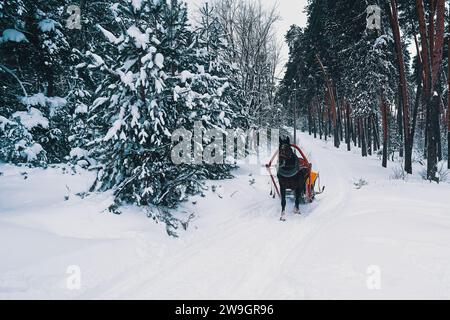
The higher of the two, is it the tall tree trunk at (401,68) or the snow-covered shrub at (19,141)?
the tall tree trunk at (401,68)

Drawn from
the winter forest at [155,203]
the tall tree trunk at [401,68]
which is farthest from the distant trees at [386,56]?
the winter forest at [155,203]

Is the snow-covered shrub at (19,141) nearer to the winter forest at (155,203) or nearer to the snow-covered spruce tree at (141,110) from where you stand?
the winter forest at (155,203)

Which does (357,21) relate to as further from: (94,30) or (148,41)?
(148,41)

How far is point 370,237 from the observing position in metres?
6.24

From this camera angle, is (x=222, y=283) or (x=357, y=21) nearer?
(x=222, y=283)

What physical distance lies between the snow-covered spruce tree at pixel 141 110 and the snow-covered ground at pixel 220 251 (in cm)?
63

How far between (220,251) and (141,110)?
349 cm

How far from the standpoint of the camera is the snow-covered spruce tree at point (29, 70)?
866 centimetres

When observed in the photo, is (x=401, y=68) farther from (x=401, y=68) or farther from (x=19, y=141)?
(x=19, y=141)

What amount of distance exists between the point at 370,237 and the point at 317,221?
5.80 ft

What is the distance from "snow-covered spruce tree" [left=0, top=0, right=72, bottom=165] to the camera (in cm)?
866

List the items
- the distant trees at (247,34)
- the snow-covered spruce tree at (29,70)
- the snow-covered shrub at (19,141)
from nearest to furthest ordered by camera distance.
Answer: the snow-covered shrub at (19,141) < the snow-covered spruce tree at (29,70) < the distant trees at (247,34)

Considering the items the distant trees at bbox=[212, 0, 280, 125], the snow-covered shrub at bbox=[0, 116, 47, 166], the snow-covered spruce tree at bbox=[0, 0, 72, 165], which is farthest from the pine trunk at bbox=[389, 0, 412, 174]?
the snow-covered shrub at bbox=[0, 116, 47, 166]
